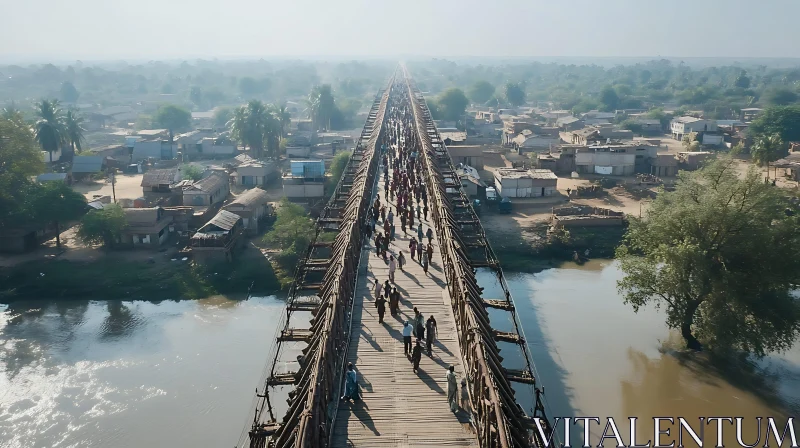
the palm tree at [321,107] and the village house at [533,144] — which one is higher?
the palm tree at [321,107]

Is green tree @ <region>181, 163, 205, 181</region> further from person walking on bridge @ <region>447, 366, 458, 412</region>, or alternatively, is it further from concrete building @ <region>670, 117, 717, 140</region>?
concrete building @ <region>670, 117, 717, 140</region>

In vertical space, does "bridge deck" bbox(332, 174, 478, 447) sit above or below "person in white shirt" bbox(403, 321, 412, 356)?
below

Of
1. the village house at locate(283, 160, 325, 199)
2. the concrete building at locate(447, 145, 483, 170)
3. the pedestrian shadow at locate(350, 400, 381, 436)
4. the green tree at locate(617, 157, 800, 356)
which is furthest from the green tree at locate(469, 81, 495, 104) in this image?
the pedestrian shadow at locate(350, 400, 381, 436)

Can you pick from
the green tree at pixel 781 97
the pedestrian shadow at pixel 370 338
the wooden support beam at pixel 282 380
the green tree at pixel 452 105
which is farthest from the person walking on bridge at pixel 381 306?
the green tree at pixel 781 97

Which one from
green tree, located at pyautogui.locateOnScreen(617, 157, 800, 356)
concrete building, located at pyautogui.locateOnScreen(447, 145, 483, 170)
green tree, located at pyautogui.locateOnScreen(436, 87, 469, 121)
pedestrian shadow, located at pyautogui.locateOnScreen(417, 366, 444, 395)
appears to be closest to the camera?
pedestrian shadow, located at pyautogui.locateOnScreen(417, 366, 444, 395)

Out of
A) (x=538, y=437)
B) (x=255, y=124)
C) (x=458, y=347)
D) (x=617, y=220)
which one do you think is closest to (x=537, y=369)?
(x=458, y=347)

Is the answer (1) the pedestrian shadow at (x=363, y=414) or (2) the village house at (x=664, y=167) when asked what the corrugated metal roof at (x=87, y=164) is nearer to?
(2) the village house at (x=664, y=167)

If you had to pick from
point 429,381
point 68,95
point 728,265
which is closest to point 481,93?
point 68,95
